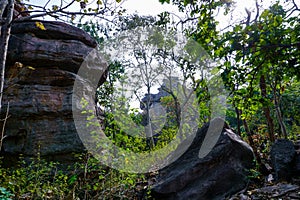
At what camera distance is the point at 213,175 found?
4.41 meters

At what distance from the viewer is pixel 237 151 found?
→ 458 centimetres

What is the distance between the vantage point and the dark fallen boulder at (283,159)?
157 inches

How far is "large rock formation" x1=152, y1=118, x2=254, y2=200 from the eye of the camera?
4.25 m

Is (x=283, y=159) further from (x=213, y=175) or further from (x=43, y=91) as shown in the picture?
(x=43, y=91)

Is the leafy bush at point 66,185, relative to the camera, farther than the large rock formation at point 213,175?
No

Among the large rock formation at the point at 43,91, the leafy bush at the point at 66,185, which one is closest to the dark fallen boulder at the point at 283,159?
the leafy bush at the point at 66,185

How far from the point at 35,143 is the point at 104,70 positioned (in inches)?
130

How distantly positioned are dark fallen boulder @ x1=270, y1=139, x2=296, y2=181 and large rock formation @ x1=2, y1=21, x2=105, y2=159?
4521mm

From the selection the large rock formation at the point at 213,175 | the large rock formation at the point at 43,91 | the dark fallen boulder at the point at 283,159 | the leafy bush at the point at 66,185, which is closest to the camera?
the leafy bush at the point at 66,185

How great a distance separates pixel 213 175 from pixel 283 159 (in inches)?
49.1

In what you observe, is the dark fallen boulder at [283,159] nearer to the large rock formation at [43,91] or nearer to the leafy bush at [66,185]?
the leafy bush at [66,185]

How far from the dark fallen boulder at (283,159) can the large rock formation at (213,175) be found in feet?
1.56

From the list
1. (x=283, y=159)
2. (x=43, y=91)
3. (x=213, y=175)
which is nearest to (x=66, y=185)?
(x=213, y=175)

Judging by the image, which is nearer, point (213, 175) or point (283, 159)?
point (283, 159)
